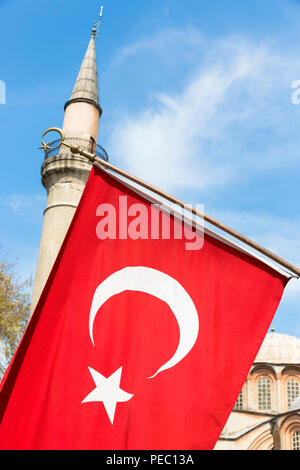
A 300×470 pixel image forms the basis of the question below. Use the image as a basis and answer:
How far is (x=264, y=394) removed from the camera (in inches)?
1416

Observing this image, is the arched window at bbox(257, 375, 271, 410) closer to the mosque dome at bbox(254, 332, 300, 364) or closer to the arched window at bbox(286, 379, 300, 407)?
the arched window at bbox(286, 379, 300, 407)

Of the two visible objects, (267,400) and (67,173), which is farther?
(267,400)

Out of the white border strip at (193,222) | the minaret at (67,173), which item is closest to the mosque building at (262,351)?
the minaret at (67,173)

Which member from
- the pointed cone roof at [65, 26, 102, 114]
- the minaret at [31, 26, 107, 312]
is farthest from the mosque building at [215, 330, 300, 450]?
the pointed cone roof at [65, 26, 102, 114]

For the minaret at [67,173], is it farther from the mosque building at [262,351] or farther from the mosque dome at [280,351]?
the mosque dome at [280,351]

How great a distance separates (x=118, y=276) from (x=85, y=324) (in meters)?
0.45

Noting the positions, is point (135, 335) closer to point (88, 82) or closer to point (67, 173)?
point (67, 173)

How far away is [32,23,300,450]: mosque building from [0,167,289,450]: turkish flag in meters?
1.61

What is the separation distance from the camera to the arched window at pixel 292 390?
117 ft

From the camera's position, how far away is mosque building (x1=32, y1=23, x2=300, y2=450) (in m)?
16.0

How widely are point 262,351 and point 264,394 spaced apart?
380 cm

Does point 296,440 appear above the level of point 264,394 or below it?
below

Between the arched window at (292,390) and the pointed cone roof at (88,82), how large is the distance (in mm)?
27060

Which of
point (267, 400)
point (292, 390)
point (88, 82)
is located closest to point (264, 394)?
point (267, 400)
